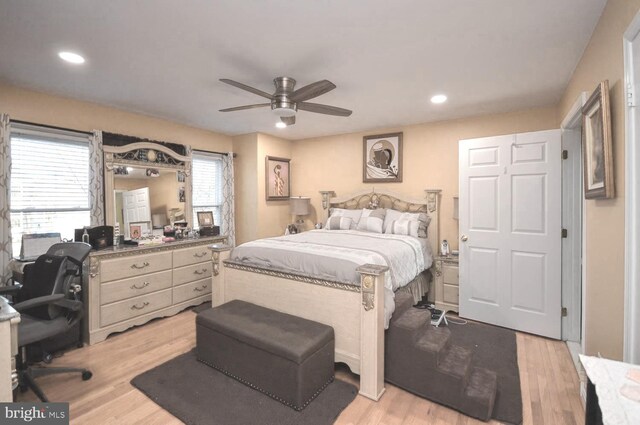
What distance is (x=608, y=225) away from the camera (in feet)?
5.69

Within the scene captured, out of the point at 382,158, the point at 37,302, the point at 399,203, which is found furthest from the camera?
the point at 382,158

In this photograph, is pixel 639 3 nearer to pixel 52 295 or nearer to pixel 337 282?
pixel 337 282

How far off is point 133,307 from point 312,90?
293 centimetres

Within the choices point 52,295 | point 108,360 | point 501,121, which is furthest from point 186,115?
point 501,121

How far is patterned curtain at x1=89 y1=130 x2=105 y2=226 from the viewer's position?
11.3 ft

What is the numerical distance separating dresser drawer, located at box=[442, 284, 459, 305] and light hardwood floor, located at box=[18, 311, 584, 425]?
0.81m

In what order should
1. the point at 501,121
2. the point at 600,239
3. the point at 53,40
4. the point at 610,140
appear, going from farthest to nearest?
the point at 501,121
the point at 53,40
the point at 600,239
the point at 610,140

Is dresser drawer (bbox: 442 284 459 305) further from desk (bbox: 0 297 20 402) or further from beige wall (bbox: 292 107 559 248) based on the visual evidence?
desk (bbox: 0 297 20 402)

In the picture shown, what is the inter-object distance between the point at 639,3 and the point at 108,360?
13.6 feet

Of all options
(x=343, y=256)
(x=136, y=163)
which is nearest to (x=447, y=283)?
(x=343, y=256)

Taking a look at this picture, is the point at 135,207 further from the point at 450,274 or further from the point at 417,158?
the point at 450,274

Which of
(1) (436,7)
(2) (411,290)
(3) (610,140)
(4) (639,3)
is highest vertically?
(1) (436,7)

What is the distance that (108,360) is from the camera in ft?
8.64

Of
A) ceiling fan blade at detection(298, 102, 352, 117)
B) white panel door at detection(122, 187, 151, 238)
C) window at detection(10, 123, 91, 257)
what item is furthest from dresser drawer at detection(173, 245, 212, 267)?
ceiling fan blade at detection(298, 102, 352, 117)
